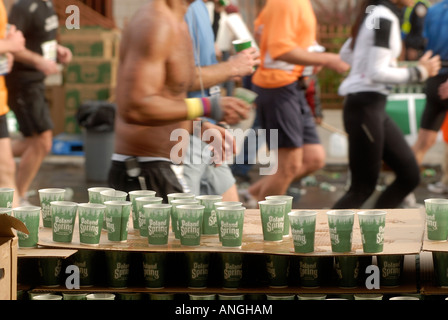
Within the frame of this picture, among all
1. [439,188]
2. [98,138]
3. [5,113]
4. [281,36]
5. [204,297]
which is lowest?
[439,188]

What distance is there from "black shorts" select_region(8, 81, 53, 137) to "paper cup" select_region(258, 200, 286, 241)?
5349 mm

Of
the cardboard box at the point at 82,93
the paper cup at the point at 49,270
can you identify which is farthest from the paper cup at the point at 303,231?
the cardboard box at the point at 82,93

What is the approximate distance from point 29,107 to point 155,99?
4.43 meters

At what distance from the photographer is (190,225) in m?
3.45

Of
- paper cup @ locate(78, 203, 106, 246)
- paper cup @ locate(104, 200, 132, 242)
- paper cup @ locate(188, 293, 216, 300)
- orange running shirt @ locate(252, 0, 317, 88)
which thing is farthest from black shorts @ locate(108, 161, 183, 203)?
orange running shirt @ locate(252, 0, 317, 88)

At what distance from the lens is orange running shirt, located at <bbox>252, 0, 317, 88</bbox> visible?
24.1ft

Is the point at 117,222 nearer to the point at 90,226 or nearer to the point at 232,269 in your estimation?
the point at 90,226

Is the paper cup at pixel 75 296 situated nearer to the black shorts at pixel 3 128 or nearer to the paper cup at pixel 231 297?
the paper cup at pixel 231 297

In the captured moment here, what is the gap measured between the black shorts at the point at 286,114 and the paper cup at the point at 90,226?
3.83 m

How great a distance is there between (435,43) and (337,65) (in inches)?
93.2

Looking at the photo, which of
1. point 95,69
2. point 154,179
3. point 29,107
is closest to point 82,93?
point 95,69

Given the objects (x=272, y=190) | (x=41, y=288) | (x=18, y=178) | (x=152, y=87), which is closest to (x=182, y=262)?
(x=41, y=288)
